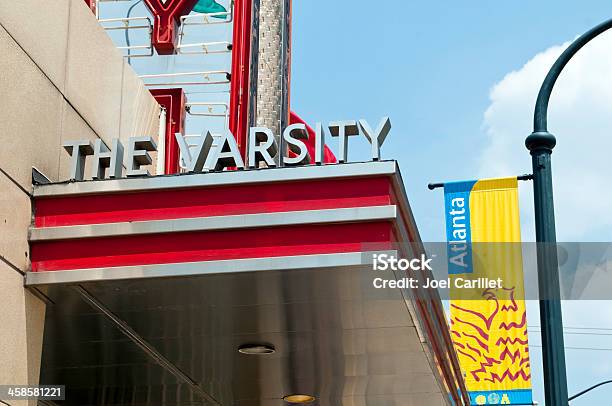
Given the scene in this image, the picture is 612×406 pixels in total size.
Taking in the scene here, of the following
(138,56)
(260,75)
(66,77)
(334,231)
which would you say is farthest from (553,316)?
(138,56)

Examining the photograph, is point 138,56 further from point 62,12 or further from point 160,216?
point 160,216

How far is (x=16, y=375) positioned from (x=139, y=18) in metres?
11.1

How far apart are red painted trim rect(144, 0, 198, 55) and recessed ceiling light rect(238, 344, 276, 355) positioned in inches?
309

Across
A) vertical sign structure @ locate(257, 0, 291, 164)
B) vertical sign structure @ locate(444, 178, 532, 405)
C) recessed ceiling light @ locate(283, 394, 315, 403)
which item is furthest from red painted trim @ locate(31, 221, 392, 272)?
vertical sign structure @ locate(257, 0, 291, 164)

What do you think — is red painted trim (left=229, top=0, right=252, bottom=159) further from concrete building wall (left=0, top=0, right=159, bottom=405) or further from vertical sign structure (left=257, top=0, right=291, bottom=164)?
concrete building wall (left=0, top=0, right=159, bottom=405)

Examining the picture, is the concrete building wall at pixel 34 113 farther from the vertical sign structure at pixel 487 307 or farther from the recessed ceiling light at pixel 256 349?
the vertical sign structure at pixel 487 307

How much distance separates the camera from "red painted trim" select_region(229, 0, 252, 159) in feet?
54.8

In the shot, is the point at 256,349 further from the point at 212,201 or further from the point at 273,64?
the point at 273,64

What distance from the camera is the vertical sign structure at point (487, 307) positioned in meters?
15.6

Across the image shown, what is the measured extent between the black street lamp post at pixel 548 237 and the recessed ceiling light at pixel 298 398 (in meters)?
4.74

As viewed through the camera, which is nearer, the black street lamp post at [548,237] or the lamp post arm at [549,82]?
the black street lamp post at [548,237]

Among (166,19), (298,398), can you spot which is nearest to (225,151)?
(298,398)

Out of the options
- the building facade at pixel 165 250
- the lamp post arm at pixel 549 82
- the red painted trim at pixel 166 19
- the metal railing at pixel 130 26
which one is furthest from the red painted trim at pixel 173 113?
the lamp post arm at pixel 549 82

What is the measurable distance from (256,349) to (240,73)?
270 inches
